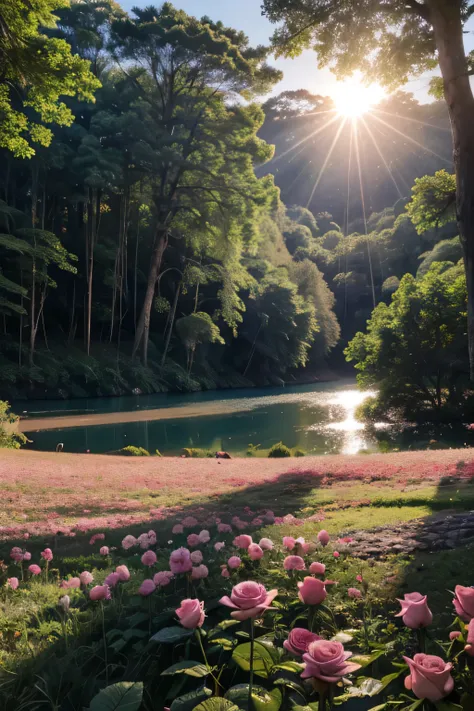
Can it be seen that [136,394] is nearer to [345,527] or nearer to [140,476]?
[140,476]

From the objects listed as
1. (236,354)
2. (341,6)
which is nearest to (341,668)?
(341,6)

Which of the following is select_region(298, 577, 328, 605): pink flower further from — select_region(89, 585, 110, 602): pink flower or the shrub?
the shrub

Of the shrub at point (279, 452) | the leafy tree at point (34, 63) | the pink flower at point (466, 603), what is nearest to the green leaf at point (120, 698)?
the pink flower at point (466, 603)

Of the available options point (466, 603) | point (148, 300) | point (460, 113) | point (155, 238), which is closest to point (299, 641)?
point (466, 603)

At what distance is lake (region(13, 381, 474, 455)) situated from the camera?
61.7ft

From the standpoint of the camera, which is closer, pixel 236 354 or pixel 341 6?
pixel 341 6

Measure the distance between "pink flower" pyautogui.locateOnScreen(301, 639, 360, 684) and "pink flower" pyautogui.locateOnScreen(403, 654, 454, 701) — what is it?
0.16 meters

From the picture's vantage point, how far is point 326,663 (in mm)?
1384

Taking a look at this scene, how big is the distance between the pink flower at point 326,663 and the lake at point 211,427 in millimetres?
16642

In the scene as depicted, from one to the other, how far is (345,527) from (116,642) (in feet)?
9.65

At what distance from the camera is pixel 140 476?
10867 millimetres

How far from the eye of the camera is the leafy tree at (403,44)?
7012 millimetres

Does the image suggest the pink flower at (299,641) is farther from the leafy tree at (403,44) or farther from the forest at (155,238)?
the forest at (155,238)

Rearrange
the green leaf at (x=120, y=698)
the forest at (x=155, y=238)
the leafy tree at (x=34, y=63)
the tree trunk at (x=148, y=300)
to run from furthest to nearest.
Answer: the tree trunk at (x=148, y=300) → the forest at (x=155, y=238) → the leafy tree at (x=34, y=63) → the green leaf at (x=120, y=698)
